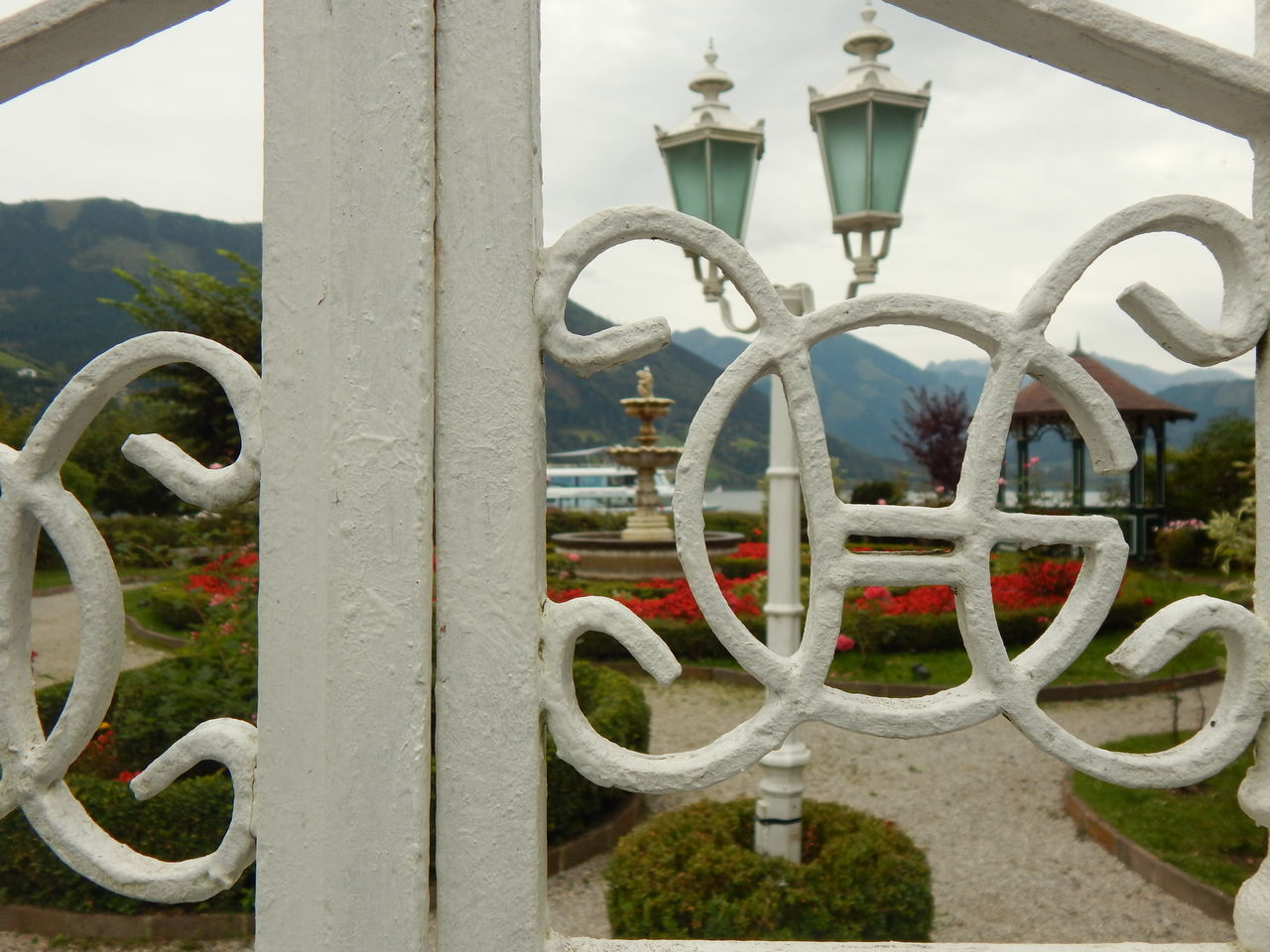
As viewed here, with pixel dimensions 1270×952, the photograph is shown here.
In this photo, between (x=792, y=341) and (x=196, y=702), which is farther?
(x=196, y=702)

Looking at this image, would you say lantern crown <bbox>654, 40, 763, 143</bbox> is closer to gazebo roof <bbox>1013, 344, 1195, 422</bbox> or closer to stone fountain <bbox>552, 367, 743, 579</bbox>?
stone fountain <bbox>552, 367, 743, 579</bbox>

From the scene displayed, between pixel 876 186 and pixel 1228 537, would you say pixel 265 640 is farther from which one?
pixel 1228 537

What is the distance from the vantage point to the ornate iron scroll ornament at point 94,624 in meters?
1.03

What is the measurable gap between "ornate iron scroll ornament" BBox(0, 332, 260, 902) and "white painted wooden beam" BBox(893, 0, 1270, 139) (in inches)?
38.5

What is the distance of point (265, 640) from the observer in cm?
102

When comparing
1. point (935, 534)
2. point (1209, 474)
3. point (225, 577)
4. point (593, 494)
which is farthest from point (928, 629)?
point (593, 494)

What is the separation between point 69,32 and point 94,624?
2.34ft

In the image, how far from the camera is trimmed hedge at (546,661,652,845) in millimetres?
4914

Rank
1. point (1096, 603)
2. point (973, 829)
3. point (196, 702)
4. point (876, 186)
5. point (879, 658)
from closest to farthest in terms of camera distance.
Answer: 1. point (1096, 603)
2. point (876, 186)
3. point (196, 702)
4. point (973, 829)
5. point (879, 658)

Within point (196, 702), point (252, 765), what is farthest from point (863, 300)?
point (196, 702)

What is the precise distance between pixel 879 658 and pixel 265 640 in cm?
873

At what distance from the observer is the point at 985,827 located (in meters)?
5.49

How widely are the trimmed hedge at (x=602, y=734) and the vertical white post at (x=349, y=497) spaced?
3350 mm

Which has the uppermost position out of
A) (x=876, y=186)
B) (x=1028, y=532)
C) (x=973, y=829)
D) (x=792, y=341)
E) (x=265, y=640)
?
(x=876, y=186)
